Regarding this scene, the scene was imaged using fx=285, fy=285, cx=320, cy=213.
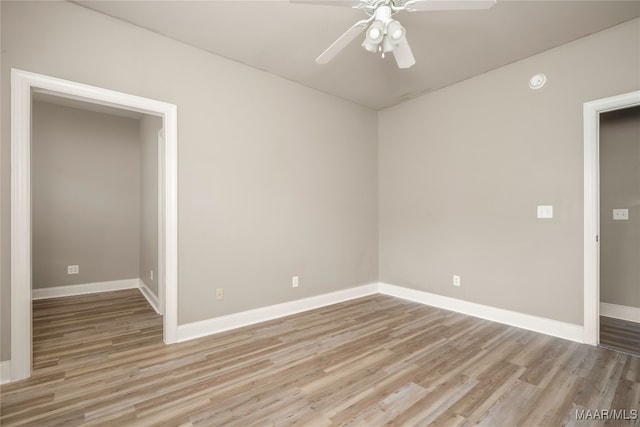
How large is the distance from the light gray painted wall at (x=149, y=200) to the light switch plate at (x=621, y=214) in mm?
5530

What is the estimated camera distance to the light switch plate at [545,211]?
9.32ft

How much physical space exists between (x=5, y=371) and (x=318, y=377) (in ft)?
7.14

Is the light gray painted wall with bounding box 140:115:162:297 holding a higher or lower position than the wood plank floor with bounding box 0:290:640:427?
higher

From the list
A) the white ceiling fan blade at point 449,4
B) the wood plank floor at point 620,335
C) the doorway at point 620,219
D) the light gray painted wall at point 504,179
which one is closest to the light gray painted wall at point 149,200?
the white ceiling fan blade at point 449,4

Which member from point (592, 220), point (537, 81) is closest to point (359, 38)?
point (537, 81)

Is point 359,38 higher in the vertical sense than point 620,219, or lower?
higher

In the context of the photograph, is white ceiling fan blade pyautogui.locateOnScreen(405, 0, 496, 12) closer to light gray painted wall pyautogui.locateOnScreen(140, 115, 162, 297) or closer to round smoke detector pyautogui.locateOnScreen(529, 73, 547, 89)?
round smoke detector pyautogui.locateOnScreen(529, 73, 547, 89)

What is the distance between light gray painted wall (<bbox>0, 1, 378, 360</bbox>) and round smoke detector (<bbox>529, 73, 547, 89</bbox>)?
2051 mm

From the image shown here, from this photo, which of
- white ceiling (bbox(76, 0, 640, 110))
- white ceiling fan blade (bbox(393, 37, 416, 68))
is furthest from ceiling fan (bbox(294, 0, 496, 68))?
white ceiling (bbox(76, 0, 640, 110))

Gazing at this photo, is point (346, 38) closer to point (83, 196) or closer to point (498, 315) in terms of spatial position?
point (498, 315)

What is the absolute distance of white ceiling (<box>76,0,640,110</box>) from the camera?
7.42 ft

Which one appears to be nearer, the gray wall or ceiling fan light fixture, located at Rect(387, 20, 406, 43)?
ceiling fan light fixture, located at Rect(387, 20, 406, 43)

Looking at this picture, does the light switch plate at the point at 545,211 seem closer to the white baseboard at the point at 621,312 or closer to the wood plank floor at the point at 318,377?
the wood plank floor at the point at 318,377

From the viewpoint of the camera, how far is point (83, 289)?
428cm
